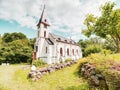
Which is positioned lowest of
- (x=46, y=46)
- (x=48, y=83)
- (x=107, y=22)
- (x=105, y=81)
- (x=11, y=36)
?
(x=48, y=83)

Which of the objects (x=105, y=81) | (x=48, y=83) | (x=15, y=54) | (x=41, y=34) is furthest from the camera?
Result: (x=15, y=54)

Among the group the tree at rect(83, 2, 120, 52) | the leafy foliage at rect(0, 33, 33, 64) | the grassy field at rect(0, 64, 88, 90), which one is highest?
the tree at rect(83, 2, 120, 52)

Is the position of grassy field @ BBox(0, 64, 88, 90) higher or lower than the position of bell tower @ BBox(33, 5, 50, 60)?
lower

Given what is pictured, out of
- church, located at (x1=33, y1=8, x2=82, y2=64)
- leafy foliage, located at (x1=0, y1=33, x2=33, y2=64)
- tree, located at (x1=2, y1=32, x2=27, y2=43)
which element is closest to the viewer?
church, located at (x1=33, y1=8, x2=82, y2=64)

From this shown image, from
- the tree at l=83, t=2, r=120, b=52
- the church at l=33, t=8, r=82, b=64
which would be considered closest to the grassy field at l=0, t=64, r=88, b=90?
the tree at l=83, t=2, r=120, b=52

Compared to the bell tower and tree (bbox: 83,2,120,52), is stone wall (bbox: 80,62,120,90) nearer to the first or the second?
tree (bbox: 83,2,120,52)

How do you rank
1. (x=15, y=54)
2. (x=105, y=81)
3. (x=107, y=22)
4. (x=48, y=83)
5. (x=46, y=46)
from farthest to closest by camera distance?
(x=15, y=54) → (x=46, y=46) → (x=107, y=22) → (x=48, y=83) → (x=105, y=81)

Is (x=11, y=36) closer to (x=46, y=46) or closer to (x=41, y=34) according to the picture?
(x=41, y=34)

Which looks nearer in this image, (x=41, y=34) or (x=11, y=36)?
(x=41, y=34)

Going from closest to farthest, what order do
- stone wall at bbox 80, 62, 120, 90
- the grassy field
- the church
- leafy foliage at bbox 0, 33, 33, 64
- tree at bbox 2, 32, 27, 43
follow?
stone wall at bbox 80, 62, 120, 90 → the grassy field → the church → leafy foliage at bbox 0, 33, 33, 64 → tree at bbox 2, 32, 27, 43

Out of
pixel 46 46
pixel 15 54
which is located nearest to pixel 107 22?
pixel 46 46

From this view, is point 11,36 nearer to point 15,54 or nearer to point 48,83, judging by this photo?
point 15,54

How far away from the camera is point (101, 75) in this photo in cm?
662

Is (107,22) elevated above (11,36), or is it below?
below
